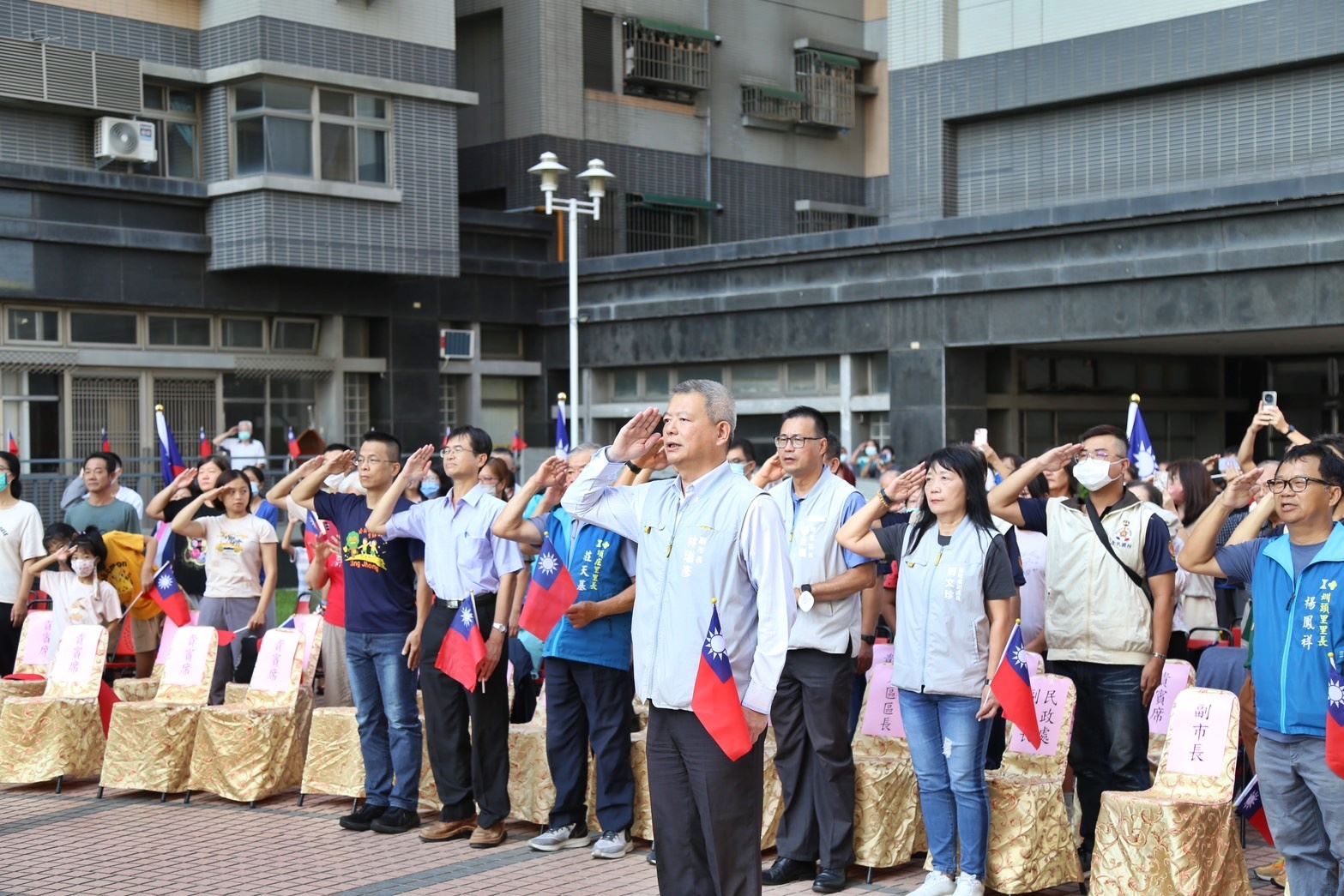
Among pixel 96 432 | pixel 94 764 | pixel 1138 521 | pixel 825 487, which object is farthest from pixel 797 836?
pixel 96 432

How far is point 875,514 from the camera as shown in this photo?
7328 mm

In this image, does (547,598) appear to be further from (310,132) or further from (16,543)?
(310,132)

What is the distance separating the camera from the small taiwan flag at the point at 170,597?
11.0 metres

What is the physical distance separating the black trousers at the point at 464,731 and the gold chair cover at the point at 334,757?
0.81 meters

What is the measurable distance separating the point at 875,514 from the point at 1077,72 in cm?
1822

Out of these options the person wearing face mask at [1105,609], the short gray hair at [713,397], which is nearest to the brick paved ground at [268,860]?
the person wearing face mask at [1105,609]

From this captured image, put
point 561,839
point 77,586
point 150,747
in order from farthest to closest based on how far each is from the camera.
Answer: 1. point 77,586
2. point 150,747
3. point 561,839

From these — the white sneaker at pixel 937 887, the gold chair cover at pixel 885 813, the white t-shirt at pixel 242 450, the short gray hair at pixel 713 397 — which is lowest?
the white sneaker at pixel 937 887

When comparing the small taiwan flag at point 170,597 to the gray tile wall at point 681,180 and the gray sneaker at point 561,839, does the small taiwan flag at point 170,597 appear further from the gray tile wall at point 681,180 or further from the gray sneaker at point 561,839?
the gray tile wall at point 681,180

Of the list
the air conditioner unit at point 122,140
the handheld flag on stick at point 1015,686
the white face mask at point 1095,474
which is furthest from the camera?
the air conditioner unit at point 122,140

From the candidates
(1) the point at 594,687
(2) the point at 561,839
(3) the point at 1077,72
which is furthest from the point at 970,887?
(3) the point at 1077,72

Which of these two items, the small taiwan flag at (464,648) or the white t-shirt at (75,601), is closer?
the small taiwan flag at (464,648)

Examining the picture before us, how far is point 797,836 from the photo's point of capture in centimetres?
751

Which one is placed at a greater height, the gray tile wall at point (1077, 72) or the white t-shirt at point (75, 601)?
the gray tile wall at point (1077, 72)
